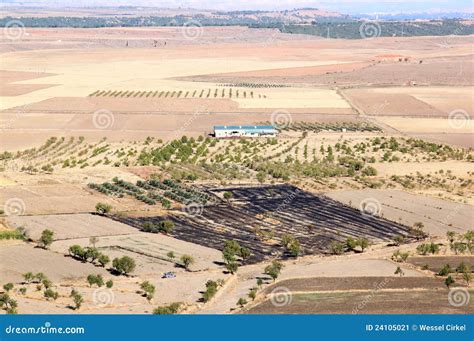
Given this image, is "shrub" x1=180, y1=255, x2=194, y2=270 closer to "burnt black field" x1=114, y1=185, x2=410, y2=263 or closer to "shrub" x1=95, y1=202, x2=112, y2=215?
"burnt black field" x1=114, y1=185, x2=410, y2=263

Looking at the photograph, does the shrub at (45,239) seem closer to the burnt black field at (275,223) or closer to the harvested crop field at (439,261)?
the burnt black field at (275,223)

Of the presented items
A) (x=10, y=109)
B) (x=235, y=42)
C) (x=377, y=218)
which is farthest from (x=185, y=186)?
(x=235, y=42)

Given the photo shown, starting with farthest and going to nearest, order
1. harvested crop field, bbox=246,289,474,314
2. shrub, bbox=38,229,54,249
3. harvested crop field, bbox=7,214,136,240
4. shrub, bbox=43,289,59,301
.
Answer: harvested crop field, bbox=7,214,136,240 < shrub, bbox=38,229,54,249 < shrub, bbox=43,289,59,301 < harvested crop field, bbox=246,289,474,314

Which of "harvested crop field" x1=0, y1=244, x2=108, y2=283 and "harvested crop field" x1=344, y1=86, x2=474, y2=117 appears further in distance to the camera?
"harvested crop field" x1=344, y1=86, x2=474, y2=117

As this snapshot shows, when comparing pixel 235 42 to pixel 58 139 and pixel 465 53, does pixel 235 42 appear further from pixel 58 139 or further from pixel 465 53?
pixel 58 139

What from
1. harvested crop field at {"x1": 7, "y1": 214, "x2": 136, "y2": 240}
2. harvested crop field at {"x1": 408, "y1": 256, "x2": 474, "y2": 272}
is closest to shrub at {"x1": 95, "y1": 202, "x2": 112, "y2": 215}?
harvested crop field at {"x1": 7, "y1": 214, "x2": 136, "y2": 240}

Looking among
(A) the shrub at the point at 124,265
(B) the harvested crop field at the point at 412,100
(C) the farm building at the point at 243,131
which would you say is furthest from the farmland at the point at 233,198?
(C) the farm building at the point at 243,131
